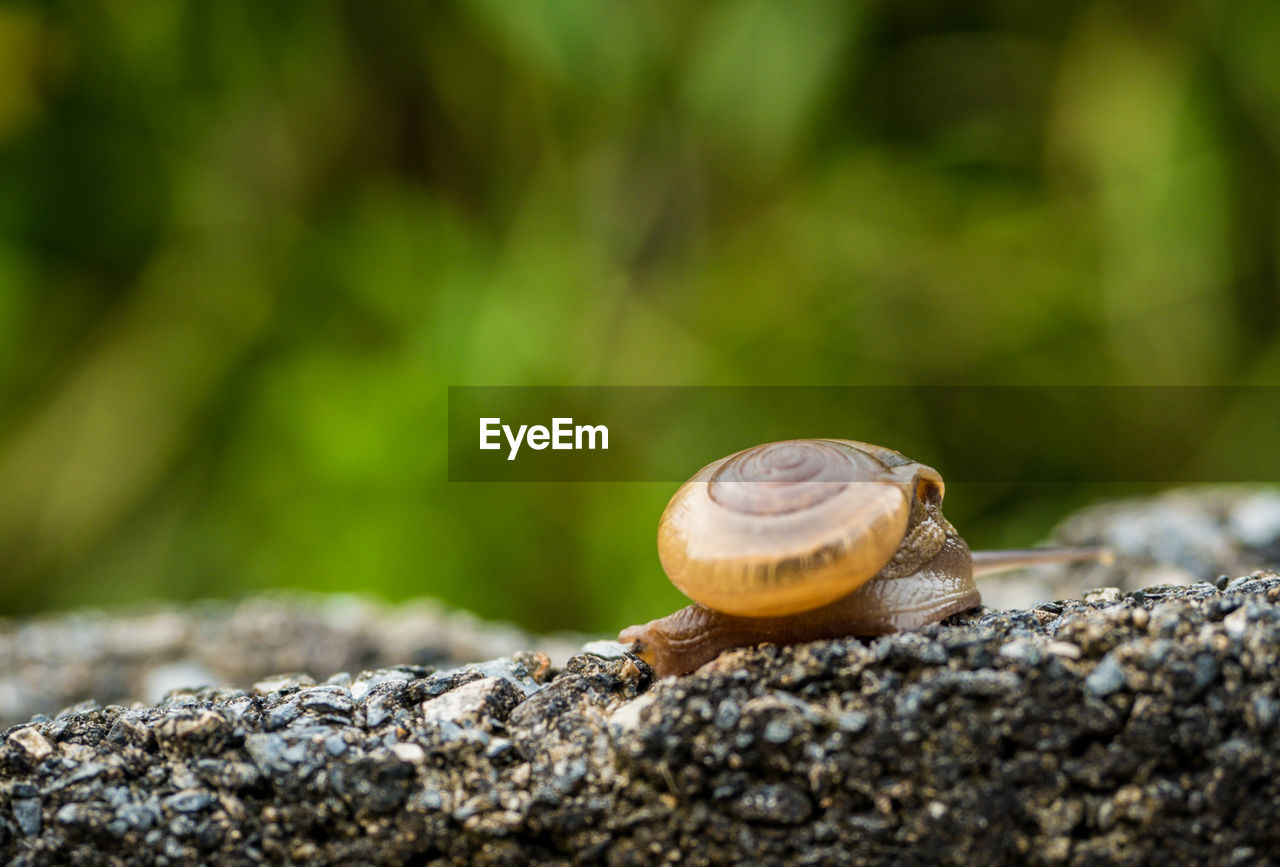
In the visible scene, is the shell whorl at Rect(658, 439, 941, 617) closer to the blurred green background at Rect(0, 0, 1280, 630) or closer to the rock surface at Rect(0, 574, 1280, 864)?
the rock surface at Rect(0, 574, 1280, 864)

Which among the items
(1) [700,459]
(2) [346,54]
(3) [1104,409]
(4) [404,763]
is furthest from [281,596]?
(3) [1104,409]

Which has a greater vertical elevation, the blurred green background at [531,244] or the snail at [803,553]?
the blurred green background at [531,244]

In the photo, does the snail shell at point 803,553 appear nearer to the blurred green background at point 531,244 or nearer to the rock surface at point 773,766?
the rock surface at point 773,766

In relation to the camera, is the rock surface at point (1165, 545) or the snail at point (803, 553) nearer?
the snail at point (803, 553)

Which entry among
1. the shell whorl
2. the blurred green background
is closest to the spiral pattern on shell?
the shell whorl

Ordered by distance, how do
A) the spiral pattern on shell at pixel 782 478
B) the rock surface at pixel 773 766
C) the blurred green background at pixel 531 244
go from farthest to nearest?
1. the blurred green background at pixel 531 244
2. the spiral pattern on shell at pixel 782 478
3. the rock surface at pixel 773 766

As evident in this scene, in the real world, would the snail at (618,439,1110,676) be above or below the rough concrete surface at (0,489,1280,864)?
above

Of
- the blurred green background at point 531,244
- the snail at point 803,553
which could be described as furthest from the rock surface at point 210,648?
the snail at point 803,553

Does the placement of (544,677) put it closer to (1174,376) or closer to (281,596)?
(281,596)
